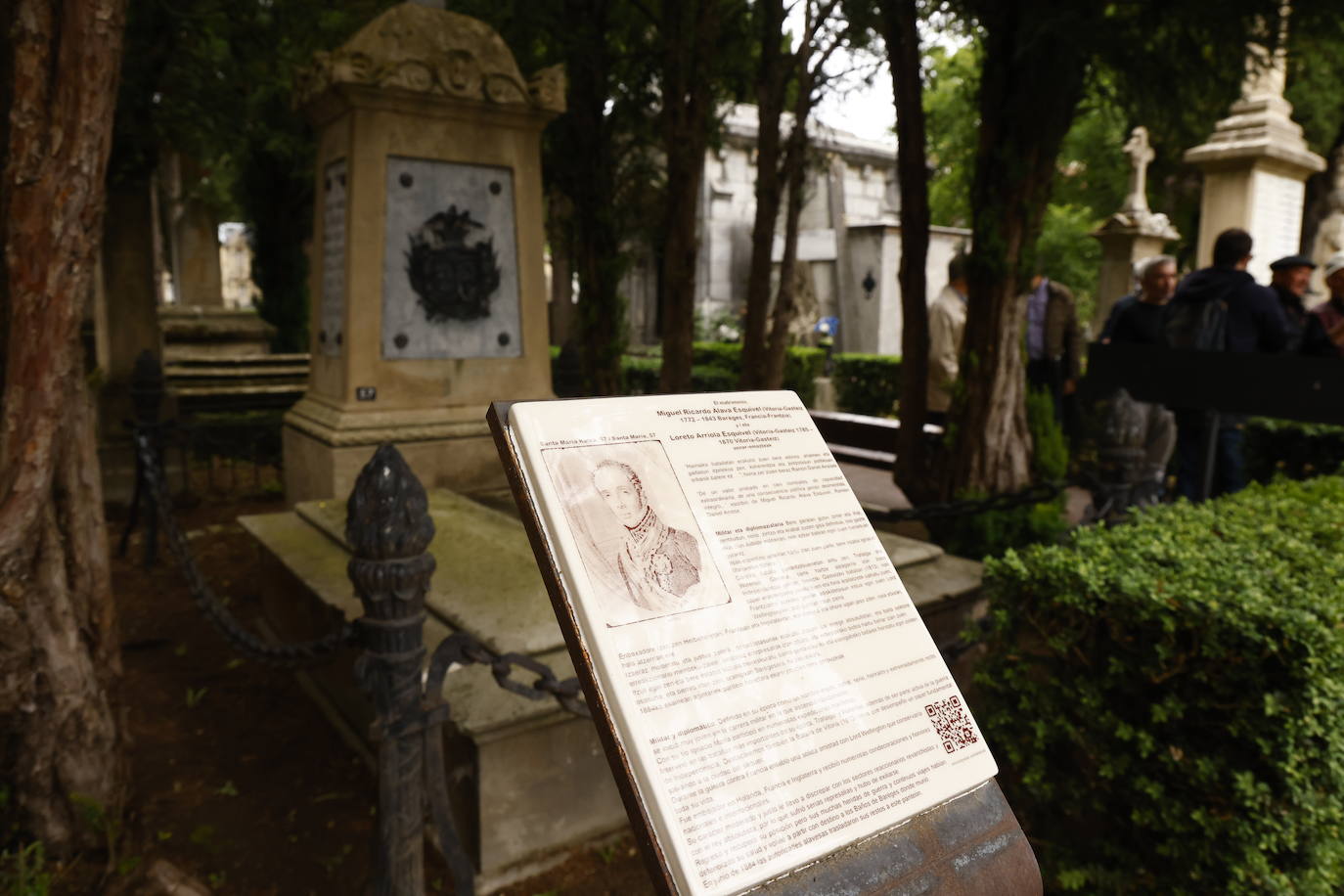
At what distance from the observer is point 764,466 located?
1.72m

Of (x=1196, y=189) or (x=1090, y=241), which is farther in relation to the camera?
(x=1090, y=241)

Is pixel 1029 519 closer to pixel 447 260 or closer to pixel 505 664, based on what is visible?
pixel 447 260

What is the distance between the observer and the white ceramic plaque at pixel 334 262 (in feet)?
17.0

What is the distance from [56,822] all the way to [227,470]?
717 centimetres

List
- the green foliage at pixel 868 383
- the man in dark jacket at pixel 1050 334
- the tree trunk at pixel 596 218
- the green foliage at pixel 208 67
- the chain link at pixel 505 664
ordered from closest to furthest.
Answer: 1. the chain link at pixel 505 664
2. the green foliage at pixel 208 67
3. the tree trunk at pixel 596 218
4. the man in dark jacket at pixel 1050 334
5. the green foliage at pixel 868 383

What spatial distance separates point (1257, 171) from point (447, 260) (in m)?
10.7

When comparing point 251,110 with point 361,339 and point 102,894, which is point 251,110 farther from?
point 102,894

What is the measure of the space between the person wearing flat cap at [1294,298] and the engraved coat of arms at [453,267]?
209 inches

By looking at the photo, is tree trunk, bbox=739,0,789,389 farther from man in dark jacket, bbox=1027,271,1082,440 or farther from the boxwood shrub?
the boxwood shrub

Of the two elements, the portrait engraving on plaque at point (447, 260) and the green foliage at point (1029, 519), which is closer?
the portrait engraving on plaque at point (447, 260)

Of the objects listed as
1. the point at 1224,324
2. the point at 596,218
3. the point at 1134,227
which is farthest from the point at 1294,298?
the point at 1134,227

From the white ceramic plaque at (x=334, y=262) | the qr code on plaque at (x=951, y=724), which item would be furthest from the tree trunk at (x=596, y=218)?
the qr code on plaque at (x=951, y=724)

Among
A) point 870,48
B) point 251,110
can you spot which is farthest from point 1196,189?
point 251,110

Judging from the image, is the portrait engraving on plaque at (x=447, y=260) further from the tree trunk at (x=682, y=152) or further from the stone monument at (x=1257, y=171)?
the stone monument at (x=1257, y=171)
